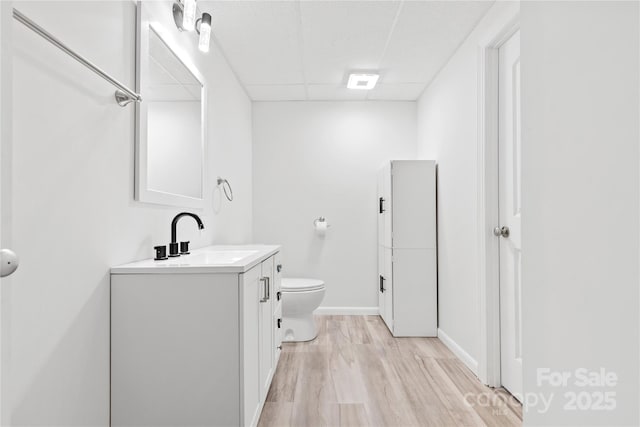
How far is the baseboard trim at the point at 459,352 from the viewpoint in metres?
2.25

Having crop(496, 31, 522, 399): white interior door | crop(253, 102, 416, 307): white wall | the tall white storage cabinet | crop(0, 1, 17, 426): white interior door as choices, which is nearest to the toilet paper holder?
crop(253, 102, 416, 307): white wall

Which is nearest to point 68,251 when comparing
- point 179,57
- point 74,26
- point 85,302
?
point 85,302

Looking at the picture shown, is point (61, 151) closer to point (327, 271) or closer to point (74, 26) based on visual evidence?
point (74, 26)

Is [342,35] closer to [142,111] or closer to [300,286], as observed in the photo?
[142,111]

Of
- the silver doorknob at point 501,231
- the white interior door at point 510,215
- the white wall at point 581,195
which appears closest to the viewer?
the white wall at point 581,195

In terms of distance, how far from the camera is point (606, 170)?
0.43 meters

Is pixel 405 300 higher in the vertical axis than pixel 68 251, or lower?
lower

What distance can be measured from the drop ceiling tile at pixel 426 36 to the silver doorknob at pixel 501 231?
122 centimetres

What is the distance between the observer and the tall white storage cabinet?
2990mm

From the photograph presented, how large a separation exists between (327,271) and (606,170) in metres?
3.30

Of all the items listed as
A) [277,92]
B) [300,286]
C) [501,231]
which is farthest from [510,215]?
[277,92]

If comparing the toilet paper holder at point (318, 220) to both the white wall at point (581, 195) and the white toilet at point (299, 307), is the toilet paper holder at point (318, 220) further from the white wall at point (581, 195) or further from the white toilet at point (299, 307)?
the white wall at point (581, 195)

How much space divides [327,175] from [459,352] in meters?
Answer: 1.95

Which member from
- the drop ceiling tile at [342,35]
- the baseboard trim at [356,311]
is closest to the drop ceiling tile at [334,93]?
the drop ceiling tile at [342,35]
